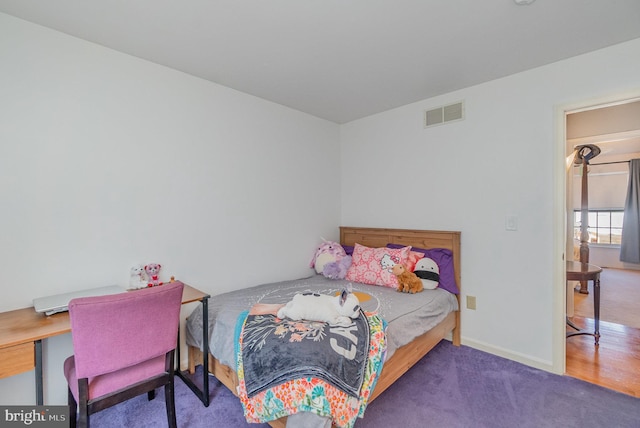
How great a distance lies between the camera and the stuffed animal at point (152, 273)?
207 cm

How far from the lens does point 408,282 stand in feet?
8.00

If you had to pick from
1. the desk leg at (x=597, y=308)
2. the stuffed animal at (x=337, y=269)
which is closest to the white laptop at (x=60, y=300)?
the stuffed animal at (x=337, y=269)

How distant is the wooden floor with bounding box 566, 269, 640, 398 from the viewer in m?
2.08

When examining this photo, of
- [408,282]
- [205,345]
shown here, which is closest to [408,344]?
[408,282]

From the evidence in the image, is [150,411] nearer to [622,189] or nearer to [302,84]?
[302,84]

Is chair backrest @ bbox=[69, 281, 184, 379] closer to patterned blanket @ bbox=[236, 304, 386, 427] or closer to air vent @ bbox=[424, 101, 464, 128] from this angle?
patterned blanket @ bbox=[236, 304, 386, 427]

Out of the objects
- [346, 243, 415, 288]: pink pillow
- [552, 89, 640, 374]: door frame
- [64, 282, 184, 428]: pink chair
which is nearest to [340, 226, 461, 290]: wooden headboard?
[346, 243, 415, 288]: pink pillow

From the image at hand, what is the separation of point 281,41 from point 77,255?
190 cm

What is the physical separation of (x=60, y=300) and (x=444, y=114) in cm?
324

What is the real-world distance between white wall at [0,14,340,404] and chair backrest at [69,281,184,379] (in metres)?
0.78

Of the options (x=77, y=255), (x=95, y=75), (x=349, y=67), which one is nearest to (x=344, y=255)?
(x=349, y=67)

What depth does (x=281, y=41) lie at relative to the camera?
189 centimetres

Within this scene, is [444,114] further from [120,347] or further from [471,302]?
[120,347]

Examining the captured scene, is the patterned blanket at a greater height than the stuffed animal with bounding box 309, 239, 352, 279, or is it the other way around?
the stuffed animal with bounding box 309, 239, 352, 279
